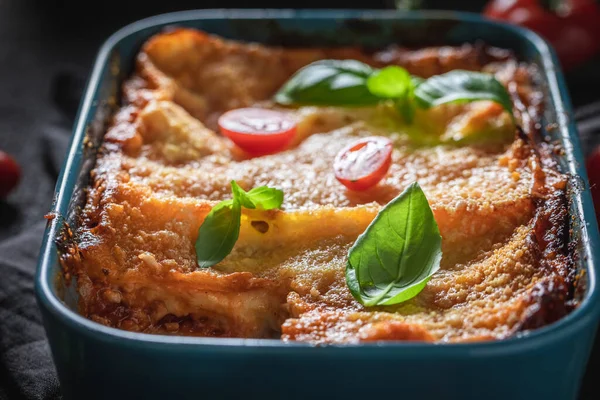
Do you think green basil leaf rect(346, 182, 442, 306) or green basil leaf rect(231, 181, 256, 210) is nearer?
green basil leaf rect(346, 182, 442, 306)

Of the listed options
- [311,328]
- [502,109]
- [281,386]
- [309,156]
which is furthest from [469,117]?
[281,386]

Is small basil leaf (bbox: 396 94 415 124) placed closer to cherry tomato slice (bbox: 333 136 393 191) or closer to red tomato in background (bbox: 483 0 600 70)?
cherry tomato slice (bbox: 333 136 393 191)

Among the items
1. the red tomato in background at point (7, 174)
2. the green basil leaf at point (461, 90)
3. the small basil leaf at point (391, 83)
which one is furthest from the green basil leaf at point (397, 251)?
the red tomato in background at point (7, 174)

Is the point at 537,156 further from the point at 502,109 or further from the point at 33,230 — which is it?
the point at 33,230

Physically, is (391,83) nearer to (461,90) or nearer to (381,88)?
(381,88)

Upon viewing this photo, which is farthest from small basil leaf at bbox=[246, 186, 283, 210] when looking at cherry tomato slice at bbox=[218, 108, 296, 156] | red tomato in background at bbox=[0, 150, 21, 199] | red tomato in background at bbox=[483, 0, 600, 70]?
red tomato in background at bbox=[483, 0, 600, 70]

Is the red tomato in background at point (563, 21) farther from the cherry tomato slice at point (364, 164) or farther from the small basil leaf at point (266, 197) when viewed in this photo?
the small basil leaf at point (266, 197)
